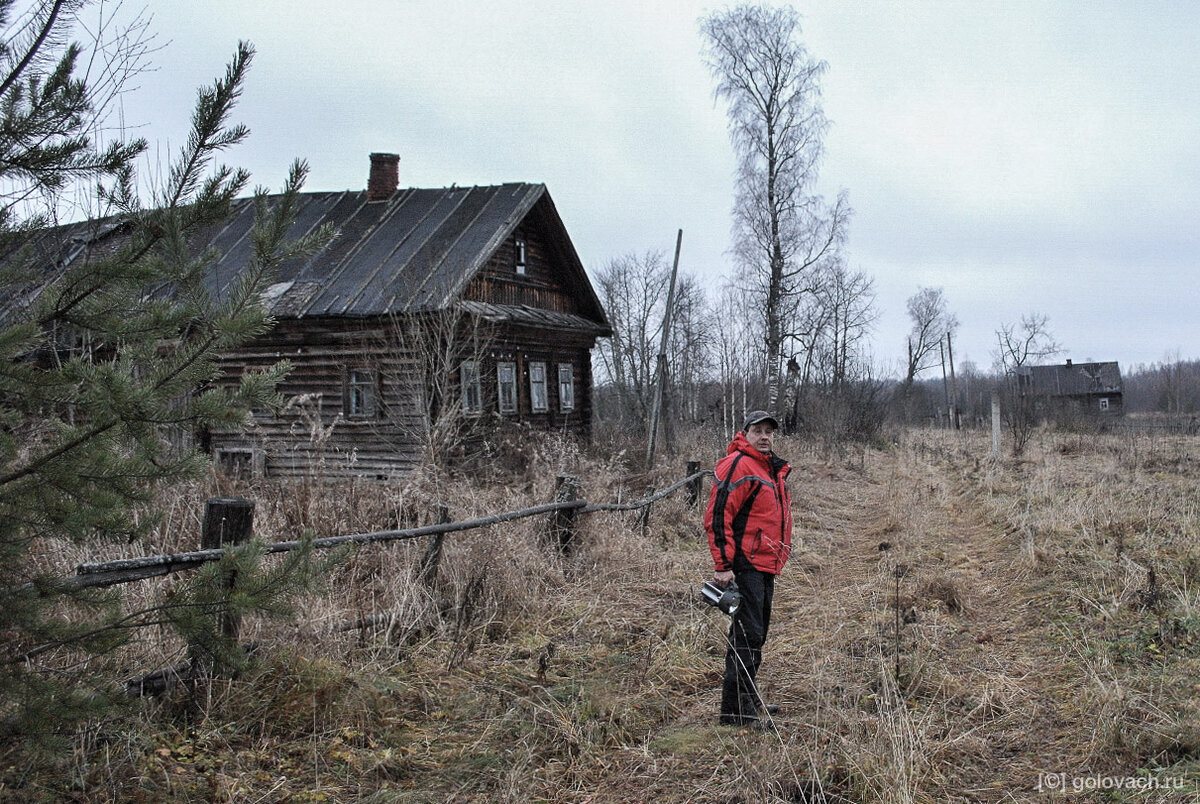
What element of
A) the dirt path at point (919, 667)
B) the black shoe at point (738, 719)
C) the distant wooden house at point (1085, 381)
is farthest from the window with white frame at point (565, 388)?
the distant wooden house at point (1085, 381)

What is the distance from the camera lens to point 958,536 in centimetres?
949

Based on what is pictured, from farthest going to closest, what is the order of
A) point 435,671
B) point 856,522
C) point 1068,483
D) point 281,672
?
point 1068,483 → point 856,522 → point 435,671 → point 281,672

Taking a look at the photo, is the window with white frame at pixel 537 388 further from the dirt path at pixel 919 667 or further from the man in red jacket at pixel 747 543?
the man in red jacket at pixel 747 543

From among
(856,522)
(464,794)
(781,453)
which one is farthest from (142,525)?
(781,453)

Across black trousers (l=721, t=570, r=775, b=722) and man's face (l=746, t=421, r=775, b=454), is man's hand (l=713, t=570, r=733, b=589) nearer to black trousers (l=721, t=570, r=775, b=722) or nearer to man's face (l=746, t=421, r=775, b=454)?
black trousers (l=721, t=570, r=775, b=722)

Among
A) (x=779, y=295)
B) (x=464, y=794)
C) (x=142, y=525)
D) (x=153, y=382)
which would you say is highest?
(x=779, y=295)

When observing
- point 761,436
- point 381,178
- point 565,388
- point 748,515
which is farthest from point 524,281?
point 748,515

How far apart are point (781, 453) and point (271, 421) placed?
10960 mm

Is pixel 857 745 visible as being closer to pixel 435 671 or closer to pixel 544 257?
pixel 435 671

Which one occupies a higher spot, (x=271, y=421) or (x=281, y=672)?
(x=271, y=421)

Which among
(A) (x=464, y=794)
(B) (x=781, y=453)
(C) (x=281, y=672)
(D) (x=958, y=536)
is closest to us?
(A) (x=464, y=794)

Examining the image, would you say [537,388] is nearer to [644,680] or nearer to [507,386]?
[507,386]

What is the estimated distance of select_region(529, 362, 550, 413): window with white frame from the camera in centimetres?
1781

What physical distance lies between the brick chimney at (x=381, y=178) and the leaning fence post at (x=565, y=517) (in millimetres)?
13198
